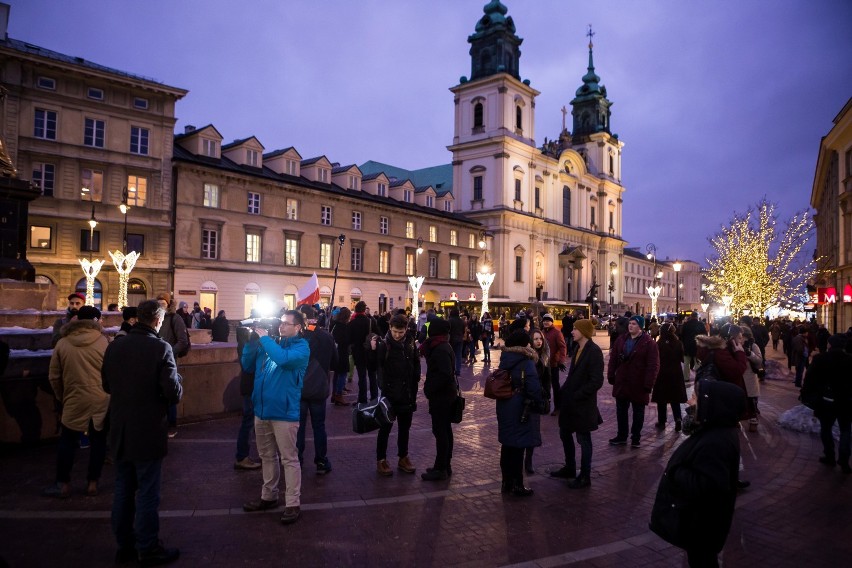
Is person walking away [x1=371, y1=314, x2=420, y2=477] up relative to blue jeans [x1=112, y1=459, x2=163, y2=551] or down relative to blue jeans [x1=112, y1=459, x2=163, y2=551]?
up

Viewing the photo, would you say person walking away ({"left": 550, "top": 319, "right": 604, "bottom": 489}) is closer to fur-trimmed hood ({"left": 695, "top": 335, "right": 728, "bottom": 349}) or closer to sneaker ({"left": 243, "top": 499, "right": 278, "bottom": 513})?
fur-trimmed hood ({"left": 695, "top": 335, "right": 728, "bottom": 349})

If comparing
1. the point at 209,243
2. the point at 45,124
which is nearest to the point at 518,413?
the point at 209,243

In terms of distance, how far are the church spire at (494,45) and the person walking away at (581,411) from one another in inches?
2461

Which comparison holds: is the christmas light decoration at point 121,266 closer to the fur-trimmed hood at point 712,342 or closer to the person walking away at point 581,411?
the person walking away at point 581,411

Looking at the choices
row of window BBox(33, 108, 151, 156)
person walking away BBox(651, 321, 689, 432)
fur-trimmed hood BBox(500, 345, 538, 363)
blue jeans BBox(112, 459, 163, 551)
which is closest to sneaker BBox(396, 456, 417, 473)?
fur-trimmed hood BBox(500, 345, 538, 363)

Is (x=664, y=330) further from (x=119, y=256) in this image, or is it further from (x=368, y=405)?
(x=119, y=256)

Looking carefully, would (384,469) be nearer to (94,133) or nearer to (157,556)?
(157,556)

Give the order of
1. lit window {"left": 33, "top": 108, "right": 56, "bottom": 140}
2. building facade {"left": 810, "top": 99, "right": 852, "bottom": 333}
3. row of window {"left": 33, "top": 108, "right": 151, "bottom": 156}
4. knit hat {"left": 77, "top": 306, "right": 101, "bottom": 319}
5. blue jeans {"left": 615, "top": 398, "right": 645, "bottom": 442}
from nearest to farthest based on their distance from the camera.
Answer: knit hat {"left": 77, "top": 306, "right": 101, "bottom": 319}
blue jeans {"left": 615, "top": 398, "right": 645, "bottom": 442}
building facade {"left": 810, "top": 99, "right": 852, "bottom": 333}
lit window {"left": 33, "top": 108, "right": 56, "bottom": 140}
row of window {"left": 33, "top": 108, "right": 151, "bottom": 156}

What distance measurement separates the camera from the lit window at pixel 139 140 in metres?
36.5

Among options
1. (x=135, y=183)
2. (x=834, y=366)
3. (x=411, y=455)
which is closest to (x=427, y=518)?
(x=411, y=455)

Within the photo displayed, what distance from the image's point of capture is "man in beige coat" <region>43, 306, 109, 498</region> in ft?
19.9

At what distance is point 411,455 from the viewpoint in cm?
826

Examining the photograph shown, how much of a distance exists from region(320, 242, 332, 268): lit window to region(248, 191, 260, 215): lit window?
5.99m

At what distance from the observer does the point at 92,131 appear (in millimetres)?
35188
